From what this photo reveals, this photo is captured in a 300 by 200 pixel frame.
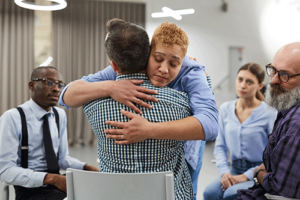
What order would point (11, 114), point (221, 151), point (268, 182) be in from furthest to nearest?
point (221, 151), point (11, 114), point (268, 182)

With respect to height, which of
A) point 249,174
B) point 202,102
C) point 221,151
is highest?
point 202,102

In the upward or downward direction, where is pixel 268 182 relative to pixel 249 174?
upward

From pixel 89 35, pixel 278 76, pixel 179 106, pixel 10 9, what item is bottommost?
pixel 179 106

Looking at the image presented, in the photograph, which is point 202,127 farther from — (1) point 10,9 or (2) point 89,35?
(1) point 10,9

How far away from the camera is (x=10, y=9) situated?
19.7ft

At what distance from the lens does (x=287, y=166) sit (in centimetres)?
115

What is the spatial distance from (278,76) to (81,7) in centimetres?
584

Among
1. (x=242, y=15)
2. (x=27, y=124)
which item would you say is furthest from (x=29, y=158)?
(x=242, y=15)

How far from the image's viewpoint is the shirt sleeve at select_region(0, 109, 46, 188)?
1.72 m

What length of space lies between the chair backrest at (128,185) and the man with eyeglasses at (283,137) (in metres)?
0.55

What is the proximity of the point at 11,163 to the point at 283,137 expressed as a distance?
1633mm

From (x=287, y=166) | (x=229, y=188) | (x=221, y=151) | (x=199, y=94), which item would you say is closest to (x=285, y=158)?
(x=287, y=166)

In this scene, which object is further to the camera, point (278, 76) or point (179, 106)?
point (278, 76)

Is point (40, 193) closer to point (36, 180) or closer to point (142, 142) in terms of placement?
point (36, 180)
